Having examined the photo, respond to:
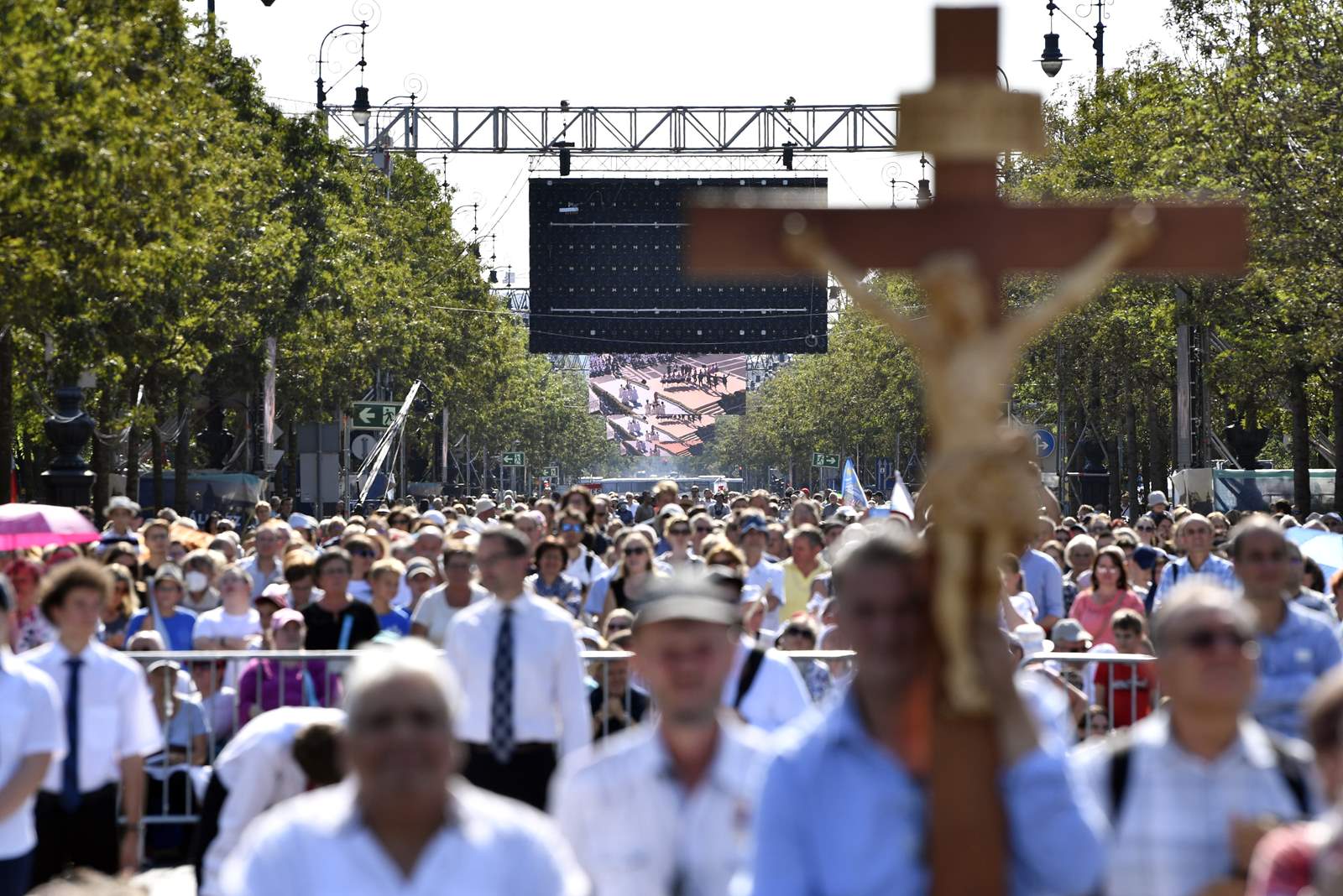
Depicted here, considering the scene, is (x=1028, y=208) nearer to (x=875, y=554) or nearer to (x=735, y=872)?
(x=875, y=554)

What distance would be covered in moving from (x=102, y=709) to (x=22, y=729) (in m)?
1.27

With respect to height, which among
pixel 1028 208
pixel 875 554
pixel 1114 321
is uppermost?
pixel 1114 321

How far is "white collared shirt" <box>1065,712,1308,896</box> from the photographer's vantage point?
4.98m

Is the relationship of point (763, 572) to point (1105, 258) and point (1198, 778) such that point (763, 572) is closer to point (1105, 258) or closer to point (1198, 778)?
point (1198, 778)

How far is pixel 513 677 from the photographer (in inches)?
347

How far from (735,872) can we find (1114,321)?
4373cm

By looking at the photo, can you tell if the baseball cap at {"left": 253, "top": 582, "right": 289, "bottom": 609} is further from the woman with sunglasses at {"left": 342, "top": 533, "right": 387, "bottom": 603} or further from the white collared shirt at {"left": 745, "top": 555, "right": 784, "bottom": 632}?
the white collared shirt at {"left": 745, "top": 555, "right": 784, "bottom": 632}

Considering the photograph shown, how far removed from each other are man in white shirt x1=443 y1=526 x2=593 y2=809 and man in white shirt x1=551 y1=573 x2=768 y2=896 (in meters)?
3.61

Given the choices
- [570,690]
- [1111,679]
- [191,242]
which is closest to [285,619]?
[570,690]

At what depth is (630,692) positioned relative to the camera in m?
11.6

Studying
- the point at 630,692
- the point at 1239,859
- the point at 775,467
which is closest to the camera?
the point at 1239,859

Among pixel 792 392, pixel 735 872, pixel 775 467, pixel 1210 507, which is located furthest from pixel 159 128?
pixel 775 467

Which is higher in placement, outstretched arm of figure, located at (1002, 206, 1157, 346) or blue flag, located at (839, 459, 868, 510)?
outstretched arm of figure, located at (1002, 206, 1157, 346)

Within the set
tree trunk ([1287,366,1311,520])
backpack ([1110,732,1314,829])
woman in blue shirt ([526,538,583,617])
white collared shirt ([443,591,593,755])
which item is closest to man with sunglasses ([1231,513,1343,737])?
backpack ([1110,732,1314,829])
